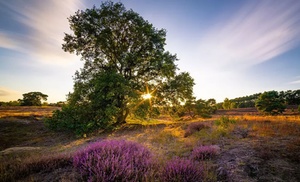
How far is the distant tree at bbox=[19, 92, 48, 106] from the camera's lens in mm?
68312

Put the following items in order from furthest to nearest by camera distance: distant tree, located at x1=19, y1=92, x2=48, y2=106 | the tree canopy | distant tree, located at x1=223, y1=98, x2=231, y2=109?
distant tree, located at x1=223, y1=98, x2=231, y2=109, distant tree, located at x1=19, y1=92, x2=48, y2=106, the tree canopy

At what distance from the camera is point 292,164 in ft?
14.4

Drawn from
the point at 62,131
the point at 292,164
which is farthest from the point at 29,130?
the point at 292,164

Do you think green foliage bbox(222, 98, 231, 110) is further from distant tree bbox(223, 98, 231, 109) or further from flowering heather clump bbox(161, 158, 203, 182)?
flowering heather clump bbox(161, 158, 203, 182)

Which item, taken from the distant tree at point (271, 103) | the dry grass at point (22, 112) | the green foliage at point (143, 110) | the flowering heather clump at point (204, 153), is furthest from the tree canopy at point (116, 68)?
the distant tree at point (271, 103)

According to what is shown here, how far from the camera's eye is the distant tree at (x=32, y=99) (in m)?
68.3

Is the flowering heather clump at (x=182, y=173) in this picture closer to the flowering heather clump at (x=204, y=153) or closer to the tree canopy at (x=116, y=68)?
the flowering heather clump at (x=204, y=153)

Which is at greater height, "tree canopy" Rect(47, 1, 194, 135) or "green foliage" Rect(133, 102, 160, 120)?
"tree canopy" Rect(47, 1, 194, 135)

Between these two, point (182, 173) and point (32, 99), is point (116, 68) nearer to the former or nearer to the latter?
point (182, 173)

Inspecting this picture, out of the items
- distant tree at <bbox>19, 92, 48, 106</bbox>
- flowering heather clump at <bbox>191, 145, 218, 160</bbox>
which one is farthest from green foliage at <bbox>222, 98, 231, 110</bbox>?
distant tree at <bbox>19, 92, 48, 106</bbox>

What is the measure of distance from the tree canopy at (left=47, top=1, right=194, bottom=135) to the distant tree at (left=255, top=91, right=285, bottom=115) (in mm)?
24591

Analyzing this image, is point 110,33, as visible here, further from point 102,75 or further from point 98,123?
point 98,123

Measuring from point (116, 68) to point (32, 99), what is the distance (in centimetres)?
7205

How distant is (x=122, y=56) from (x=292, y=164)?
16.0 metres
